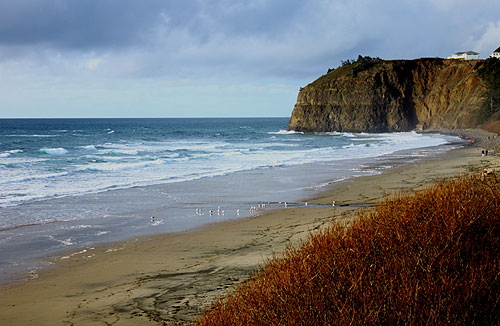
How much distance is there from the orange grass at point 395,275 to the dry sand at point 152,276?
96cm

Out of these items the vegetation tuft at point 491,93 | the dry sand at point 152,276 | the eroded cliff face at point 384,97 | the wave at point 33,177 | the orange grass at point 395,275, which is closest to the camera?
the orange grass at point 395,275

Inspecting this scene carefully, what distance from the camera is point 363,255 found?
5.21m

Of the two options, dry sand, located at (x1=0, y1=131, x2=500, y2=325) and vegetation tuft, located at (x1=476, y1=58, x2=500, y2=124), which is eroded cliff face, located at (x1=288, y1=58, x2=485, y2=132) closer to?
vegetation tuft, located at (x1=476, y1=58, x2=500, y2=124)

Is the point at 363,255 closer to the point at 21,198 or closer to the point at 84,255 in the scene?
the point at 84,255

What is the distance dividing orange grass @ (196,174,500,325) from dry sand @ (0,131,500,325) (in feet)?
3.14

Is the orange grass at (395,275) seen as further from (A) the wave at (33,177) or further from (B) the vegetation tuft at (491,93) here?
(B) the vegetation tuft at (491,93)

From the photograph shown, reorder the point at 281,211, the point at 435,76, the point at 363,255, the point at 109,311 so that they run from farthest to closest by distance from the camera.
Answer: the point at 435,76
the point at 281,211
the point at 109,311
the point at 363,255

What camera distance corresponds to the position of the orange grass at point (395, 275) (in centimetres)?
413

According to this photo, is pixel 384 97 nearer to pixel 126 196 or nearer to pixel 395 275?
pixel 126 196

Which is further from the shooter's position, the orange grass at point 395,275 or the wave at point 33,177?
the wave at point 33,177

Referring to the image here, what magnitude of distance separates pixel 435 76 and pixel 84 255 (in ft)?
325

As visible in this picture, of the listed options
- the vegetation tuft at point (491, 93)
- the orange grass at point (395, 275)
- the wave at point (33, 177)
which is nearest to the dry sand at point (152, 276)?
the orange grass at point (395, 275)

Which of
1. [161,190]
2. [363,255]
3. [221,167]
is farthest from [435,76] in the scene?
[363,255]

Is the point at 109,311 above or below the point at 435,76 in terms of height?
below
